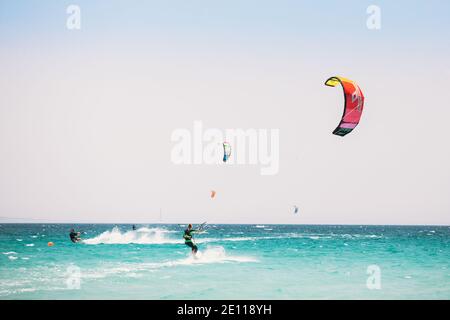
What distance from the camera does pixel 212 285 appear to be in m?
12.4

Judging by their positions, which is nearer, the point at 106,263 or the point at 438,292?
the point at 438,292

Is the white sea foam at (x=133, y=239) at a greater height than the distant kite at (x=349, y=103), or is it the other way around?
the distant kite at (x=349, y=103)

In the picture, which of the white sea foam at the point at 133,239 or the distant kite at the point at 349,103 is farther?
the white sea foam at the point at 133,239

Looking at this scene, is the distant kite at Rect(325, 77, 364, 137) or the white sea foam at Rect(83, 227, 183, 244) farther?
the white sea foam at Rect(83, 227, 183, 244)

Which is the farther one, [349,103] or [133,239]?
[133,239]

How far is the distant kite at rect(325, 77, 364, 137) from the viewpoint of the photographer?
9570mm

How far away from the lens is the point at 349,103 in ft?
31.4

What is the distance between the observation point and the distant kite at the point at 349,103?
9.57m

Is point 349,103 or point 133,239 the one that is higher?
point 349,103

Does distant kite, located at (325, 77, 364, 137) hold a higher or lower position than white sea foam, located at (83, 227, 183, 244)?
higher
